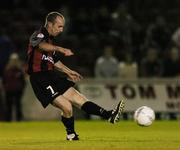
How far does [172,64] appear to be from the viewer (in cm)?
2214

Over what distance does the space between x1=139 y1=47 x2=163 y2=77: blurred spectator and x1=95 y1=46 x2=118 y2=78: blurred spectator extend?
96cm

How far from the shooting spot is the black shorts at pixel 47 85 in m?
12.5

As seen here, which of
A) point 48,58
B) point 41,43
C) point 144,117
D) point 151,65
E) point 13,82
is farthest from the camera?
point 151,65

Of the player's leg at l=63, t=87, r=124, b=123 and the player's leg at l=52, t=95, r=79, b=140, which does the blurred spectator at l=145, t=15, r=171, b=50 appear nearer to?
the player's leg at l=63, t=87, r=124, b=123

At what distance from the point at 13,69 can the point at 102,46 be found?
164 inches

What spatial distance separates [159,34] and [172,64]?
194 centimetres

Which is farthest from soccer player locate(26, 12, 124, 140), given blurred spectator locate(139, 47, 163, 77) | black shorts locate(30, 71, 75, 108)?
blurred spectator locate(139, 47, 163, 77)

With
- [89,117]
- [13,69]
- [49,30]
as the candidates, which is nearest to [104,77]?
[89,117]

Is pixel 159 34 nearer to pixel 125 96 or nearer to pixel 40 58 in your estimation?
pixel 125 96

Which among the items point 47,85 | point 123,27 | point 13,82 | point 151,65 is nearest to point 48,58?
point 47,85

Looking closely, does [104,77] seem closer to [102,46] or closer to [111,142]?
[102,46]

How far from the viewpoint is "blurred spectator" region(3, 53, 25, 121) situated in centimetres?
2180

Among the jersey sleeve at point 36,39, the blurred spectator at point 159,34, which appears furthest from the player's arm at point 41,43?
the blurred spectator at point 159,34

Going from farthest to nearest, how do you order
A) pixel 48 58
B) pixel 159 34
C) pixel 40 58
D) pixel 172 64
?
pixel 159 34, pixel 172 64, pixel 48 58, pixel 40 58
